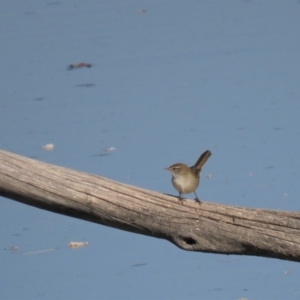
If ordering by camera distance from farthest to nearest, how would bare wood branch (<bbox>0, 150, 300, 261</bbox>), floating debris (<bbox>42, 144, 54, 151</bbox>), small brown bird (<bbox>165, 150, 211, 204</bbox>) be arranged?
1. floating debris (<bbox>42, 144, 54, 151</bbox>)
2. small brown bird (<bbox>165, 150, 211, 204</bbox>)
3. bare wood branch (<bbox>0, 150, 300, 261</bbox>)

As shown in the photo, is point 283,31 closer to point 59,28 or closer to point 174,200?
point 59,28

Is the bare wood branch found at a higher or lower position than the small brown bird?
lower

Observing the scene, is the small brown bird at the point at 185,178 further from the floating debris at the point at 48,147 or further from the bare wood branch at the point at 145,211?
the floating debris at the point at 48,147

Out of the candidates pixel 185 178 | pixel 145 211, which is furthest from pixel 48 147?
pixel 145 211

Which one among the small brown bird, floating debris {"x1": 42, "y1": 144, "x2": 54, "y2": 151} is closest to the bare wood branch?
the small brown bird

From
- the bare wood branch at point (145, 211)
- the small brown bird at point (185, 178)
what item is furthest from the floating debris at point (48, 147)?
the bare wood branch at point (145, 211)

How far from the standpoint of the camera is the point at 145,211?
10.9 feet

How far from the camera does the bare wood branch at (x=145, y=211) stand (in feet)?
10.8

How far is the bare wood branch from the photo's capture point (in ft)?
10.8

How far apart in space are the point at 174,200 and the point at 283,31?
4861 millimetres

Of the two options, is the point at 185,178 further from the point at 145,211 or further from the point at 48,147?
the point at 48,147

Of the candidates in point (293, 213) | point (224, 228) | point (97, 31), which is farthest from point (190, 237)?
point (97, 31)

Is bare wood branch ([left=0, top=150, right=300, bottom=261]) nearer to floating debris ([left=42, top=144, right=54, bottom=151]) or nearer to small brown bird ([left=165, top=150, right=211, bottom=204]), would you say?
small brown bird ([left=165, top=150, right=211, bottom=204])

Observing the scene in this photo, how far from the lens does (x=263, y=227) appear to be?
129 inches
